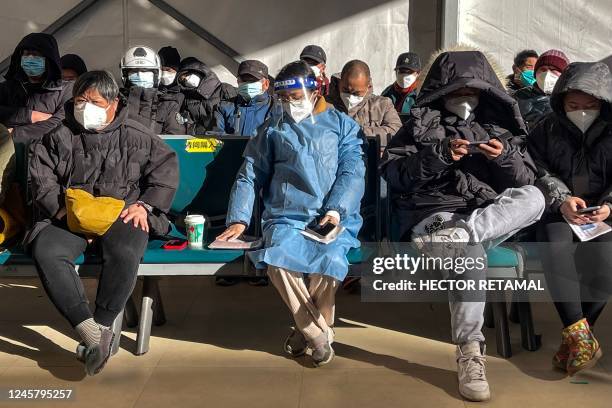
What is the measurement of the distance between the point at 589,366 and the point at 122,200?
2429mm

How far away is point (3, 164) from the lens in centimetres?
417

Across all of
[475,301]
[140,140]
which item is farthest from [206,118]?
[475,301]

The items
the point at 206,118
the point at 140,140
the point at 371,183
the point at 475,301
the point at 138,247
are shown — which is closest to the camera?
the point at 475,301

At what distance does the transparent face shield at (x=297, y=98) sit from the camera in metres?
4.04

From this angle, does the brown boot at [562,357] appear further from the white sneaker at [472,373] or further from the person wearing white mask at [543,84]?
the person wearing white mask at [543,84]

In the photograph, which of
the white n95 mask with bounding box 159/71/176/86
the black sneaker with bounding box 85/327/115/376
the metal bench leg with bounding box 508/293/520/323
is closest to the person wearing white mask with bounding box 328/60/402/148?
the metal bench leg with bounding box 508/293/520/323

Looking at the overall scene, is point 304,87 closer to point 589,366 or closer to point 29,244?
point 29,244

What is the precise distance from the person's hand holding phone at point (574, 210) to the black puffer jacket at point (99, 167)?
1.99m

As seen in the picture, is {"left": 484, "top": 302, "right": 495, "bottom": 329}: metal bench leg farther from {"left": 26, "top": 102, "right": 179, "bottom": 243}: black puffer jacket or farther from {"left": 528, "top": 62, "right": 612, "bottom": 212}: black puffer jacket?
{"left": 26, "top": 102, "right": 179, "bottom": 243}: black puffer jacket

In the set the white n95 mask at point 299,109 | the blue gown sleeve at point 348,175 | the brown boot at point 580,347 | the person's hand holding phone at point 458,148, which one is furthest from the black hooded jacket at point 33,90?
the brown boot at point 580,347

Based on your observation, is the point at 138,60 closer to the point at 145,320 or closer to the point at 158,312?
the point at 158,312

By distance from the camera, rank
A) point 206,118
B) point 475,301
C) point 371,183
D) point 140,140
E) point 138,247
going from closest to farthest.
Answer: point 475,301, point 138,247, point 140,140, point 371,183, point 206,118

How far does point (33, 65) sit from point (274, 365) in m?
2.67

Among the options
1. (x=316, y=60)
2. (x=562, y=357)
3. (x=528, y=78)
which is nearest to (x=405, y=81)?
(x=316, y=60)
